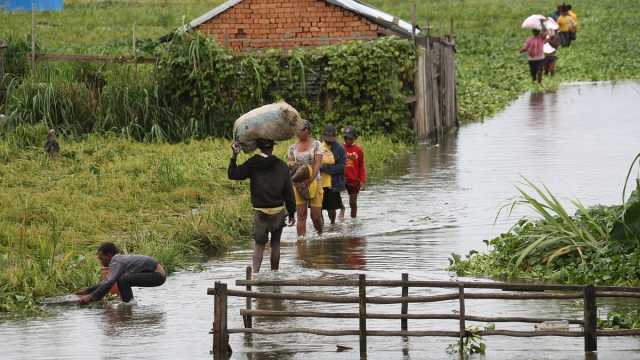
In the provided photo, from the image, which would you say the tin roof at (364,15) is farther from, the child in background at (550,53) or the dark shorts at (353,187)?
the child in background at (550,53)

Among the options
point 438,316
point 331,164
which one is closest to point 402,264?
point 331,164

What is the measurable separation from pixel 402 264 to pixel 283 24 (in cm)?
1389

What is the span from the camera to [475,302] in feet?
42.1

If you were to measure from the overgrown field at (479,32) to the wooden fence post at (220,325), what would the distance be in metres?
20.3

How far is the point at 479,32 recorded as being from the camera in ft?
175

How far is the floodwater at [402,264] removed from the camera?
11.2 meters

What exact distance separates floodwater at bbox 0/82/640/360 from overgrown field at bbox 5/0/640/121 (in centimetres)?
742

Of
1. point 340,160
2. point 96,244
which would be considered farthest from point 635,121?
point 96,244

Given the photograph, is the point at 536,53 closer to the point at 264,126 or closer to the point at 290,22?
the point at 290,22

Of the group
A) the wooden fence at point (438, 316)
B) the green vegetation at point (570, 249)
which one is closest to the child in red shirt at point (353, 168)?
the green vegetation at point (570, 249)

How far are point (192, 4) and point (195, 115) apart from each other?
3427cm

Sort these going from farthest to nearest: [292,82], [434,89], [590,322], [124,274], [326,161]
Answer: [434,89] < [292,82] < [326,161] < [124,274] < [590,322]

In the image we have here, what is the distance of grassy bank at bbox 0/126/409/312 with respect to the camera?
13.8 metres

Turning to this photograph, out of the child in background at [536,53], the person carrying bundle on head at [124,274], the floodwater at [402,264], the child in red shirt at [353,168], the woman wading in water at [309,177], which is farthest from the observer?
the child in background at [536,53]
